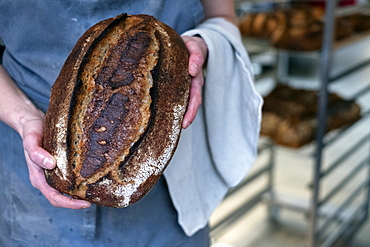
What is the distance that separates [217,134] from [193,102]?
9.7 inches

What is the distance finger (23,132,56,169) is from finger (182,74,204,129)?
23cm

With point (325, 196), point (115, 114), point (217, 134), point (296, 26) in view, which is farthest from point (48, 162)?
point (325, 196)

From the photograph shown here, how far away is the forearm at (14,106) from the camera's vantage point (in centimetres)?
78

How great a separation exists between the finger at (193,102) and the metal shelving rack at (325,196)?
1.35m

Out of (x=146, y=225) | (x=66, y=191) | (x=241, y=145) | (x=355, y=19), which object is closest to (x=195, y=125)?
(x=241, y=145)

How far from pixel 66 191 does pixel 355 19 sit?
2.34 metres

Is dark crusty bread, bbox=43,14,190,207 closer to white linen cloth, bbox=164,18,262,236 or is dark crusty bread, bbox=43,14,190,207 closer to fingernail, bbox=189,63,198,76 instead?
fingernail, bbox=189,63,198,76

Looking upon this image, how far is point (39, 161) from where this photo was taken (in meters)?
0.70

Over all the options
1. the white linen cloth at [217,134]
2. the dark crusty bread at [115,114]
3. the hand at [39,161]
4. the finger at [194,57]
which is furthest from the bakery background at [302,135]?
the hand at [39,161]

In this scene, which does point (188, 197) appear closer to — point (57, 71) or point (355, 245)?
point (57, 71)

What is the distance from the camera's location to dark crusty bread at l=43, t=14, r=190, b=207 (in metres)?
0.72

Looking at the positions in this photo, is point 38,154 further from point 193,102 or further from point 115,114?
point 193,102

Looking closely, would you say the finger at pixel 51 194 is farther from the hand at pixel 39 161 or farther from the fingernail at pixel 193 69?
the fingernail at pixel 193 69

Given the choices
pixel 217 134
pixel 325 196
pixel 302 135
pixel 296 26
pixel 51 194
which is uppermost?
pixel 51 194
